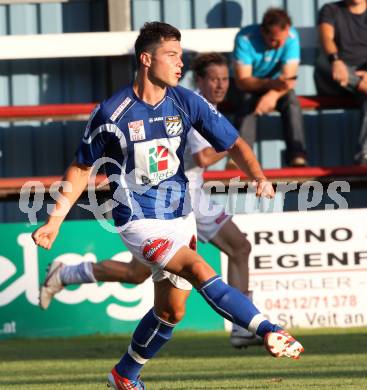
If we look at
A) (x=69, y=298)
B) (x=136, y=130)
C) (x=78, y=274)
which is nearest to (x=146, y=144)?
(x=136, y=130)

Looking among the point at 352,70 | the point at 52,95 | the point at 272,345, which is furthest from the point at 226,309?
the point at 52,95

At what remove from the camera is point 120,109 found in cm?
629

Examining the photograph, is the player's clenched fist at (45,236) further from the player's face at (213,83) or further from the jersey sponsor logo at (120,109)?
the player's face at (213,83)

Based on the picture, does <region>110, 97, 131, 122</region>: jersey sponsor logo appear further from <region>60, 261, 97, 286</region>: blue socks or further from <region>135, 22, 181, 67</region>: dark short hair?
<region>60, 261, 97, 286</region>: blue socks

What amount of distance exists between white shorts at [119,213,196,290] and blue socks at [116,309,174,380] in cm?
24

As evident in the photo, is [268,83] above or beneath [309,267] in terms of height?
above

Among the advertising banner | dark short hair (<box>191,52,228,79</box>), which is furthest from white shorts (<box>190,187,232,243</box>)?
the advertising banner

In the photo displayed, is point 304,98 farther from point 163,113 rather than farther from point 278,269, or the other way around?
point 163,113

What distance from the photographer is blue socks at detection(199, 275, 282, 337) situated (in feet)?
18.7

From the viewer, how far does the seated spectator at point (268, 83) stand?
11250 mm

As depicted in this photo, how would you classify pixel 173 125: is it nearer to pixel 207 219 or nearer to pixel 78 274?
pixel 207 219

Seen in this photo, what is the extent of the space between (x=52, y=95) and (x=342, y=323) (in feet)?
12.9

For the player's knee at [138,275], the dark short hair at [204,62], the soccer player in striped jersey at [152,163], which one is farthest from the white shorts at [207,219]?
the soccer player in striped jersey at [152,163]

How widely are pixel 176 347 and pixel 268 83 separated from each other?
2.96 m
